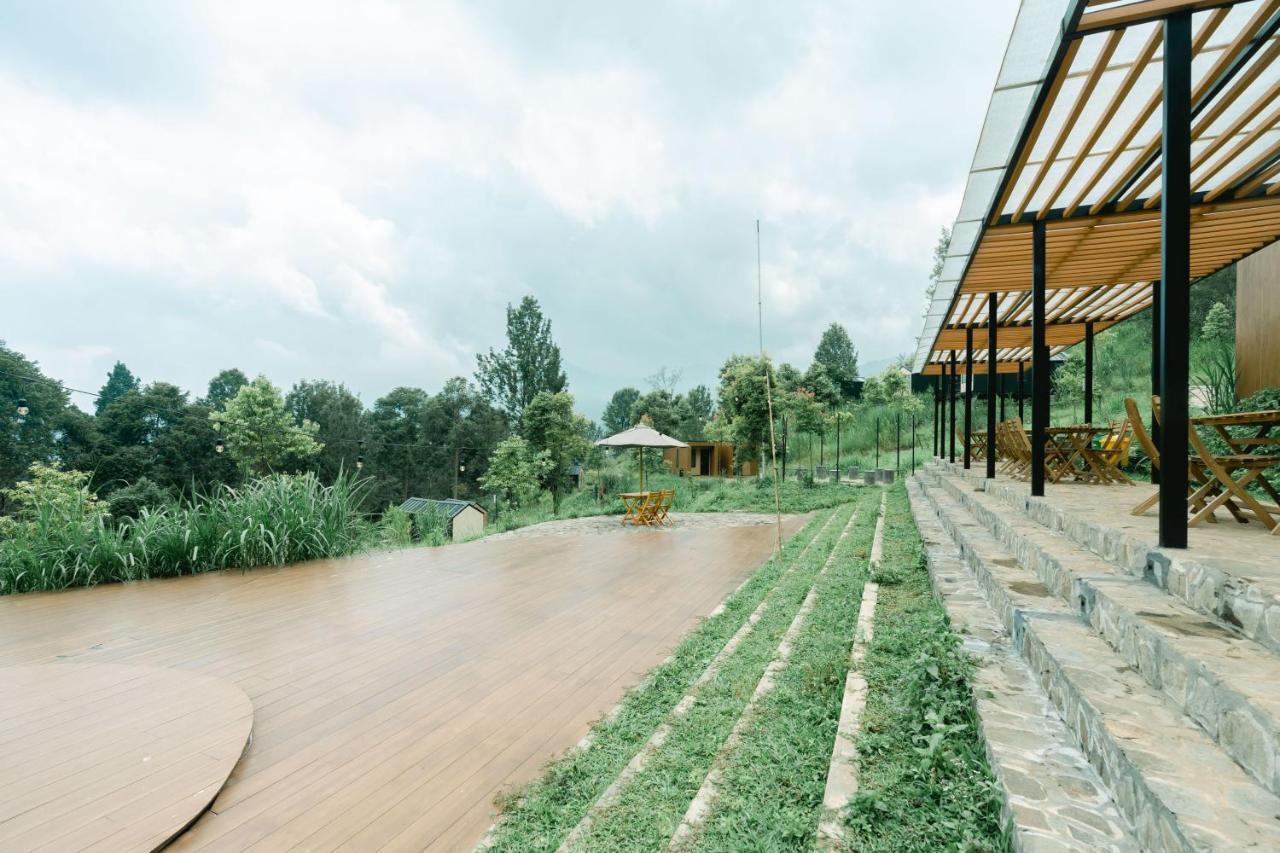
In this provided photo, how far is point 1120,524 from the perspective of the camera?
98.0 inches

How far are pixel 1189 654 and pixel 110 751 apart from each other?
3.53 meters

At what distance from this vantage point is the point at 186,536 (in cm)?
499

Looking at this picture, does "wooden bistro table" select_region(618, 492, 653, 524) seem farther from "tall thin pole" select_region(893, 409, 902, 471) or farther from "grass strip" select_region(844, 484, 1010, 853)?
"tall thin pole" select_region(893, 409, 902, 471)

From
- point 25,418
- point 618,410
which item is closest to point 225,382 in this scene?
point 25,418

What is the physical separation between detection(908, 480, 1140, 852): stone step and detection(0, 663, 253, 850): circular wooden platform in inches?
94.9

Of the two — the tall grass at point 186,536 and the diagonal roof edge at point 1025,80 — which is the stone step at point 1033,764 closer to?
the diagonal roof edge at point 1025,80

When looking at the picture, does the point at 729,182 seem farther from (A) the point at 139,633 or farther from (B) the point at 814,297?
(A) the point at 139,633

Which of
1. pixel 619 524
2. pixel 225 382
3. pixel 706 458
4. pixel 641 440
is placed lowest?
pixel 619 524

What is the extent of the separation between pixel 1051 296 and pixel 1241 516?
13.9ft

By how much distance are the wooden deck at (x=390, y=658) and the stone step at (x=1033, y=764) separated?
5.17 feet

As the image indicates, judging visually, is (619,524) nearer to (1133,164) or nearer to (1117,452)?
(1117,452)

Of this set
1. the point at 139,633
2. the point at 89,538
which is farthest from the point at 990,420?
the point at 89,538

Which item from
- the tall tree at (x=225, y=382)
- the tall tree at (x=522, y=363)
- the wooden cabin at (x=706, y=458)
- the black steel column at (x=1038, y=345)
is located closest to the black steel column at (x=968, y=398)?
the black steel column at (x=1038, y=345)

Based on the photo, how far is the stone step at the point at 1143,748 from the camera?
2.97 feet
